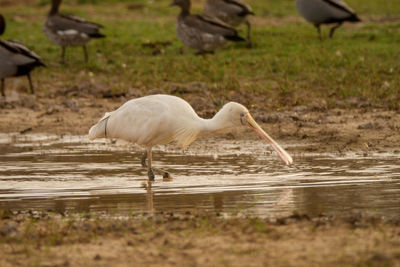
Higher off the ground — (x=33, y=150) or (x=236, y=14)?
(x=236, y=14)

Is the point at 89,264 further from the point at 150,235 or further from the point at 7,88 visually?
the point at 7,88

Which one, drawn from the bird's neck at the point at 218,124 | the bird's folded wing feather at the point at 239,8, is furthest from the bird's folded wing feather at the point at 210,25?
the bird's neck at the point at 218,124

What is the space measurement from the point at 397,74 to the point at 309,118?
3050mm

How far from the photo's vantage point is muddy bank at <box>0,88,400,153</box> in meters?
10.5

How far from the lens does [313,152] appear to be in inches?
393

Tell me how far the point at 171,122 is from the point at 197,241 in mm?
3252

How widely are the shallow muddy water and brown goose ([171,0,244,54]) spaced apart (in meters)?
5.49

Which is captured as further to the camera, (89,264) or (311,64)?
(311,64)

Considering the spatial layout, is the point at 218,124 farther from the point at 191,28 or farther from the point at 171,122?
the point at 191,28

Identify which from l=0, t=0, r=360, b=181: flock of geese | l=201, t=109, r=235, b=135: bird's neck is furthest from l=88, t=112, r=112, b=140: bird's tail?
l=201, t=109, r=235, b=135: bird's neck

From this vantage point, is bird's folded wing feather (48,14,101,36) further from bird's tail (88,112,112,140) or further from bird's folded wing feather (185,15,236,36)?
bird's tail (88,112,112,140)

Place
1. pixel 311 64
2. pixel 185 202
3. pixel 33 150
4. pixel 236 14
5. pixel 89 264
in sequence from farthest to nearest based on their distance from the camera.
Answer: pixel 236 14
pixel 311 64
pixel 33 150
pixel 185 202
pixel 89 264

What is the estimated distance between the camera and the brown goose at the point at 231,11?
17703mm

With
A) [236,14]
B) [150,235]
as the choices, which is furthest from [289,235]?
[236,14]
